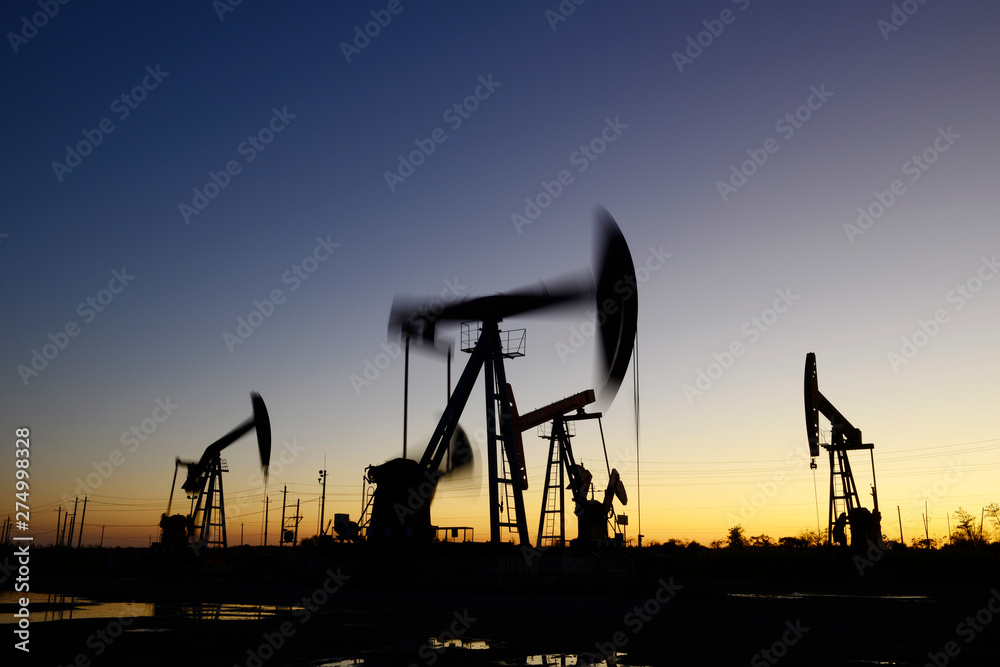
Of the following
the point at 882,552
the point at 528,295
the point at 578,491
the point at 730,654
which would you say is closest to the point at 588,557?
the point at 578,491

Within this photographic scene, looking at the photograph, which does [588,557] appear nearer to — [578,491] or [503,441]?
[578,491]

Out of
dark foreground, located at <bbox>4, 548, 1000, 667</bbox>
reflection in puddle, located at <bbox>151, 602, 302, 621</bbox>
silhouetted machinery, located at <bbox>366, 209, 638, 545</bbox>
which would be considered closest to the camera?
dark foreground, located at <bbox>4, 548, 1000, 667</bbox>

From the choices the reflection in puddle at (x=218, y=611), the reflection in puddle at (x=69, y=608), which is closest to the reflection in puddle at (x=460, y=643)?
the reflection in puddle at (x=218, y=611)

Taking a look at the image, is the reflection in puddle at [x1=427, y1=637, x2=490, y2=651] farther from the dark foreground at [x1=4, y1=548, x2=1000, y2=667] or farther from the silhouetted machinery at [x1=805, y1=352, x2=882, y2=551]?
the silhouetted machinery at [x1=805, y1=352, x2=882, y2=551]

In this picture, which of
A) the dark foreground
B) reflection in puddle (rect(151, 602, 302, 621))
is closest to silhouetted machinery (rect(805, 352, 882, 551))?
the dark foreground

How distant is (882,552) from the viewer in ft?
139

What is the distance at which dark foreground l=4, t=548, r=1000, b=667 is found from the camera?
9977mm

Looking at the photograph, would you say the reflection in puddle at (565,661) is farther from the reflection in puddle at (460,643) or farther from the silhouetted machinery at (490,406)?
the silhouetted machinery at (490,406)

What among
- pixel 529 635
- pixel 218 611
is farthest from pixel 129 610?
pixel 529 635

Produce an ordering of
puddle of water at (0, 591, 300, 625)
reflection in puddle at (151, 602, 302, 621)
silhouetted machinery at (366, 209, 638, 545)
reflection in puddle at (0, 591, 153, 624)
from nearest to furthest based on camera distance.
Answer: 1. reflection in puddle at (0, 591, 153, 624)
2. puddle of water at (0, 591, 300, 625)
3. reflection in puddle at (151, 602, 302, 621)
4. silhouetted machinery at (366, 209, 638, 545)

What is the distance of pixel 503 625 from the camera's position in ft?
47.2

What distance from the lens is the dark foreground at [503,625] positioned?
998 cm

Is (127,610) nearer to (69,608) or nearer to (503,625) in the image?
(69,608)

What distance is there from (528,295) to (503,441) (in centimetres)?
591
